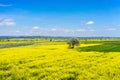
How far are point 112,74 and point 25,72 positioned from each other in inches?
388

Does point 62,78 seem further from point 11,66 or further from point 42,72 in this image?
point 11,66

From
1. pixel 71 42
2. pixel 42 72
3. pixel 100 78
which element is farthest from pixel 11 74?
pixel 71 42

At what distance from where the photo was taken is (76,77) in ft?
78.8

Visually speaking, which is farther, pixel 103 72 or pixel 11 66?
pixel 11 66

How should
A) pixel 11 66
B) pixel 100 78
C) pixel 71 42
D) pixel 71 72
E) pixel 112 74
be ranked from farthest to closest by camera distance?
pixel 71 42
pixel 11 66
pixel 71 72
pixel 112 74
pixel 100 78

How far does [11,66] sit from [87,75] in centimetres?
1187

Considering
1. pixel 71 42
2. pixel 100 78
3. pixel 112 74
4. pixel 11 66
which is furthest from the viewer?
pixel 71 42

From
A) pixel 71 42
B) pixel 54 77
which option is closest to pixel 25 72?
pixel 54 77

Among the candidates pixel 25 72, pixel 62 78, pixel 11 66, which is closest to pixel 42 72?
pixel 25 72

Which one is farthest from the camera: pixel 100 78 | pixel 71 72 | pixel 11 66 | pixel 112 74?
pixel 11 66

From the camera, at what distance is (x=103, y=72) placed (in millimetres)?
25938

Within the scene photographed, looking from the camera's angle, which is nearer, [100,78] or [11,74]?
[100,78]

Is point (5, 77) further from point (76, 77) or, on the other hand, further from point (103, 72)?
point (103, 72)

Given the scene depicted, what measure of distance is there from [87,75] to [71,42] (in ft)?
196
